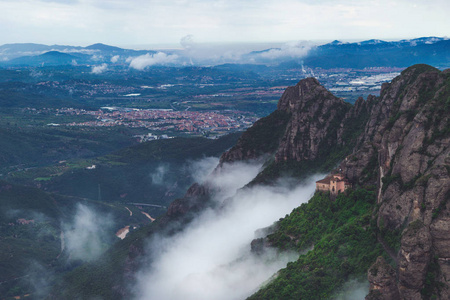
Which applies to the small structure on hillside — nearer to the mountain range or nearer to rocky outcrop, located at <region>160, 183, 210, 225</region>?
the mountain range

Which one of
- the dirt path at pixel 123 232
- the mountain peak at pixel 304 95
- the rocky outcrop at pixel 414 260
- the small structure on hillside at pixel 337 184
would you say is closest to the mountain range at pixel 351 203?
the rocky outcrop at pixel 414 260

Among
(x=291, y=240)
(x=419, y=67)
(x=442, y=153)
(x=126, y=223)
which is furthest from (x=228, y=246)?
(x=126, y=223)

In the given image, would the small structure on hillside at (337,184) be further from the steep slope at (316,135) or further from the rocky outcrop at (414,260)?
the rocky outcrop at (414,260)

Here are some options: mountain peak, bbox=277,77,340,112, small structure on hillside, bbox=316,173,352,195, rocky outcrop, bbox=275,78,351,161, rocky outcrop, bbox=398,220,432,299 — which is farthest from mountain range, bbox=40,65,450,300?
small structure on hillside, bbox=316,173,352,195

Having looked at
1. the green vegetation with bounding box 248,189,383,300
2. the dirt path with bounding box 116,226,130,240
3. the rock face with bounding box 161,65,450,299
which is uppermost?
the rock face with bounding box 161,65,450,299

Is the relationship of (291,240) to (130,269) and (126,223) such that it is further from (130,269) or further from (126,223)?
(126,223)

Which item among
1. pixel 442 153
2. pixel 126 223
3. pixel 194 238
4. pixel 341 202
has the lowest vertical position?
pixel 126 223
